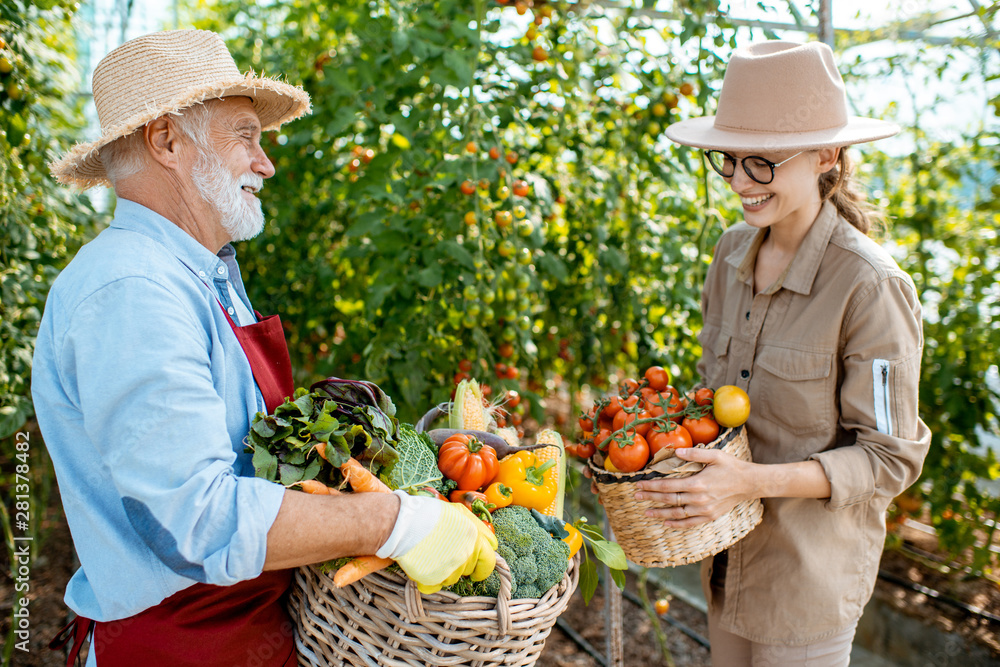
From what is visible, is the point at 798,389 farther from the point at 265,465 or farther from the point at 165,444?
the point at 165,444

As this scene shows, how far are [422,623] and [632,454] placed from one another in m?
0.66

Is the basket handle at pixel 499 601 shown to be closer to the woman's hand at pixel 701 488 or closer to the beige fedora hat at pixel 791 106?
the woman's hand at pixel 701 488

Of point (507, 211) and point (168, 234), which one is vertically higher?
point (168, 234)

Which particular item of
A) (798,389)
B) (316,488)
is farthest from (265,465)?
(798,389)

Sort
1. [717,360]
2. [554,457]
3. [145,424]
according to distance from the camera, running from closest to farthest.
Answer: [145,424]
[554,457]
[717,360]

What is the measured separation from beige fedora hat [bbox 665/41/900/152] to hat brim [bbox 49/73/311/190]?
0.99 metres

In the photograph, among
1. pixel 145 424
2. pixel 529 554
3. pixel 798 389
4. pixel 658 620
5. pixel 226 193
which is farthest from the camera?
pixel 658 620

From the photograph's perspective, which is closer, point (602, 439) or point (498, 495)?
point (498, 495)

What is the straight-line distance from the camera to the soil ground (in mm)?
2893

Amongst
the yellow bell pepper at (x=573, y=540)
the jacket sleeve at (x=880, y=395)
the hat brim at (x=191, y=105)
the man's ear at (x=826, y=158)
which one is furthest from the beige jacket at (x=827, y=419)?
the hat brim at (x=191, y=105)

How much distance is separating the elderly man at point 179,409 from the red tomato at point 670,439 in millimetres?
594

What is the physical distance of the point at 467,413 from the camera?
1.58 meters

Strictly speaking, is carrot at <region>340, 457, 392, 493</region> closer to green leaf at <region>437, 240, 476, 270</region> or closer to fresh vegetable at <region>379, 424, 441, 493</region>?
fresh vegetable at <region>379, 424, 441, 493</region>

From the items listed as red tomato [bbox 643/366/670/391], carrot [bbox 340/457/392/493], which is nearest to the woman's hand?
red tomato [bbox 643/366/670/391]
